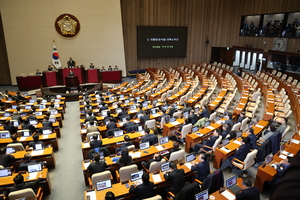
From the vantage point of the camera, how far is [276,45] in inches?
755

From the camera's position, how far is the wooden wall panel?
838 inches

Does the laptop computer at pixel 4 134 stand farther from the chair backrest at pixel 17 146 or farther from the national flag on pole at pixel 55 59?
the national flag on pole at pixel 55 59

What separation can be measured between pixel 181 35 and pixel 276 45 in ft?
30.5

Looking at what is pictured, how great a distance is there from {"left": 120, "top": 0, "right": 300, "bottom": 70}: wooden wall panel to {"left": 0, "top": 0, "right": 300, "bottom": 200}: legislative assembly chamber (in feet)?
0.37

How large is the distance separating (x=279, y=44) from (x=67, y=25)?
18.9 m

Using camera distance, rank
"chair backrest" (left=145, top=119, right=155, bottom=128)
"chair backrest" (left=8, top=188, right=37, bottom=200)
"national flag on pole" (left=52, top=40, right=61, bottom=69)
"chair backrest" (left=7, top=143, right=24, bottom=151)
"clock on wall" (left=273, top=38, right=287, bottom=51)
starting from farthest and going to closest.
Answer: "national flag on pole" (left=52, top=40, right=61, bottom=69)
"clock on wall" (left=273, top=38, right=287, bottom=51)
"chair backrest" (left=145, top=119, right=155, bottom=128)
"chair backrest" (left=7, top=143, right=24, bottom=151)
"chair backrest" (left=8, top=188, right=37, bottom=200)

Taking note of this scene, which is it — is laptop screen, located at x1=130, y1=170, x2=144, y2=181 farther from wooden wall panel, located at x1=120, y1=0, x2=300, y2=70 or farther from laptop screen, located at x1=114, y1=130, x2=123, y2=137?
wooden wall panel, located at x1=120, y1=0, x2=300, y2=70

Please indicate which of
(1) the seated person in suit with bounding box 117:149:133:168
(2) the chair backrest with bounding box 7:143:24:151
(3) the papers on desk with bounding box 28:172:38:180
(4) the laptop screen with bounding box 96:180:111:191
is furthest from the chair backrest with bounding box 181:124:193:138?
(2) the chair backrest with bounding box 7:143:24:151

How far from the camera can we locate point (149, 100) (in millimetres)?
13062

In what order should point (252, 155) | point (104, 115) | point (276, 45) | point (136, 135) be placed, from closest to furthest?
point (252, 155)
point (136, 135)
point (104, 115)
point (276, 45)

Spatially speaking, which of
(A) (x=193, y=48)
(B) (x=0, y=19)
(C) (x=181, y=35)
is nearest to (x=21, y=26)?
(B) (x=0, y=19)

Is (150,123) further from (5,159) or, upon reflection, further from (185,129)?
(5,159)

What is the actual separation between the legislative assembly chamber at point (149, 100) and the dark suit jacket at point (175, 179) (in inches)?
1.0

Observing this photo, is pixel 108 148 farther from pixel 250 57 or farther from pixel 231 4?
pixel 231 4
